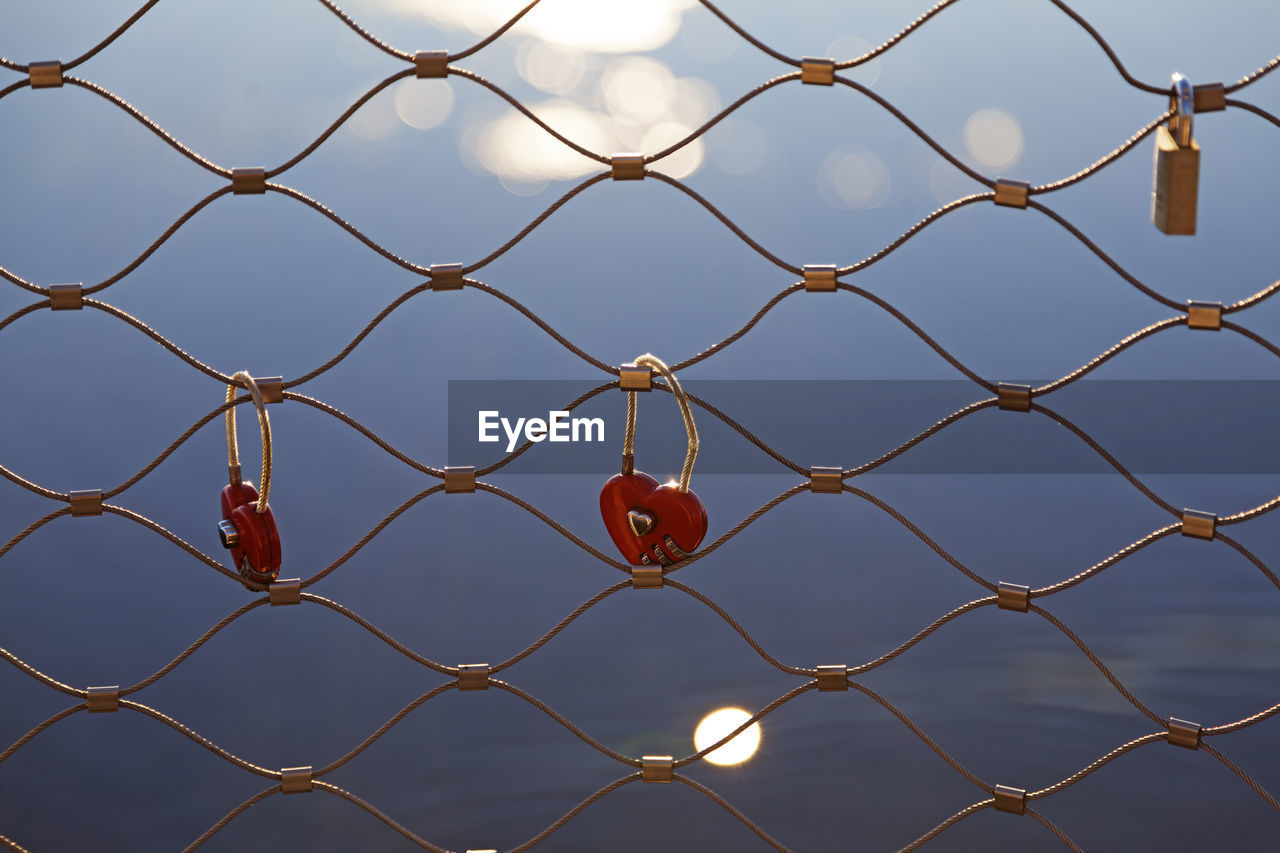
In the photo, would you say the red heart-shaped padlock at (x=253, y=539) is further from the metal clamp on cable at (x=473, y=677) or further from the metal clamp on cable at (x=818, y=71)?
the metal clamp on cable at (x=818, y=71)

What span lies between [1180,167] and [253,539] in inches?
25.1

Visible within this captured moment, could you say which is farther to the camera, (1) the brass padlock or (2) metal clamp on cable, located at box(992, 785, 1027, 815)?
(2) metal clamp on cable, located at box(992, 785, 1027, 815)

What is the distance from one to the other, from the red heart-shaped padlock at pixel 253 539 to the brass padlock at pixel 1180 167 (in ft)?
1.99

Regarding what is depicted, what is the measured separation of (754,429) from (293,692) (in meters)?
1.11

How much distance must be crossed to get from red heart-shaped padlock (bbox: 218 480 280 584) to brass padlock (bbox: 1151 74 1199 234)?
0.61m

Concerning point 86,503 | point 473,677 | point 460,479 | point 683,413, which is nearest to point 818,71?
point 683,413

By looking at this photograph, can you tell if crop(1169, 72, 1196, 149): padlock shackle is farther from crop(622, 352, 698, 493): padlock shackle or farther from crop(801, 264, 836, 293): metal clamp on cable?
crop(622, 352, 698, 493): padlock shackle

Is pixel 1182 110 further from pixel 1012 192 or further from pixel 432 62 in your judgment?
pixel 432 62

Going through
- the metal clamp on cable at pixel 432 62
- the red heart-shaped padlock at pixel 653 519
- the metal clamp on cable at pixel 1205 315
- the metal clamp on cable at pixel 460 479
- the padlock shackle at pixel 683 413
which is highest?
the metal clamp on cable at pixel 432 62

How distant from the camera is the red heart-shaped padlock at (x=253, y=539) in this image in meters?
0.85

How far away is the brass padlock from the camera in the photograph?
2.40 ft

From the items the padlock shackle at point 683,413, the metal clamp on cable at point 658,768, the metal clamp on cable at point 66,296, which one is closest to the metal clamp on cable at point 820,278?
the padlock shackle at point 683,413

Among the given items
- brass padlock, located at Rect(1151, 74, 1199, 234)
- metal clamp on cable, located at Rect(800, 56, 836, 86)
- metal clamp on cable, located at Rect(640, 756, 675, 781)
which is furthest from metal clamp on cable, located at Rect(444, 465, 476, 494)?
brass padlock, located at Rect(1151, 74, 1199, 234)

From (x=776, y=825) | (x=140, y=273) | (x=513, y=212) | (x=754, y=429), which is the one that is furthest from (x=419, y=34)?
(x=776, y=825)
